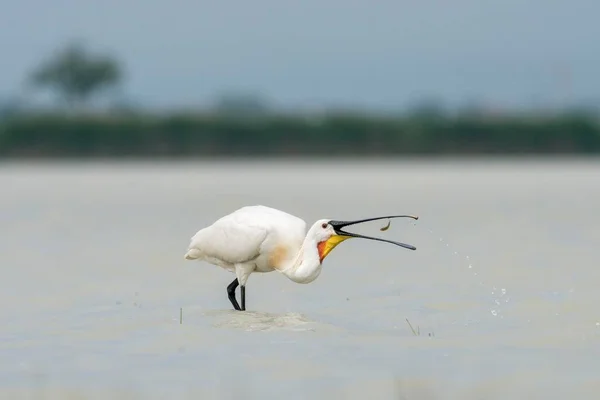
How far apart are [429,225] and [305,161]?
50.4m

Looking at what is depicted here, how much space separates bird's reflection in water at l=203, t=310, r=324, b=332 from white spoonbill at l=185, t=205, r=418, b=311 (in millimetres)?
227

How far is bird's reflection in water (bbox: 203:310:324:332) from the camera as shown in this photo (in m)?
10.8

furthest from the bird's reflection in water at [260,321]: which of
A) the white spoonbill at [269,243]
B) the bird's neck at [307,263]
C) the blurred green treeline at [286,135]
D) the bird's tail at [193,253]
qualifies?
the blurred green treeline at [286,135]

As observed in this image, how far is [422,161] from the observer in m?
68.9

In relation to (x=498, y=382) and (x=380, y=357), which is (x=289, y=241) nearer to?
(x=380, y=357)

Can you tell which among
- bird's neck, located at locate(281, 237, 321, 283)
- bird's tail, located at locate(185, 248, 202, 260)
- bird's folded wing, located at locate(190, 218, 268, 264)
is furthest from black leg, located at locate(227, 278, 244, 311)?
bird's neck, located at locate(281, 237, 321, 283)

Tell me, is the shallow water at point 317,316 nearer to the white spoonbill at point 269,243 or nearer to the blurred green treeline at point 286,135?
the white spoonbill at point 269,243

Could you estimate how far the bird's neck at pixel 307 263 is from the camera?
11059mm

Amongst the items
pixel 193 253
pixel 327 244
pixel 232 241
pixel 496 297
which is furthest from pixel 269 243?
pixel 496 297

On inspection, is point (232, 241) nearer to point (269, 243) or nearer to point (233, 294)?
point (269, 243)

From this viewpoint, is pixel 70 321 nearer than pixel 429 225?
Yes

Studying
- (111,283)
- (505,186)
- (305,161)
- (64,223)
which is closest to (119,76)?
(305,161)

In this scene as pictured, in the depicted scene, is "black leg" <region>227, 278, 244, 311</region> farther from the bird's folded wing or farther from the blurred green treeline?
the blurred green treeline

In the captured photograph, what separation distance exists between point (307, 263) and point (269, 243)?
16.4 inches
